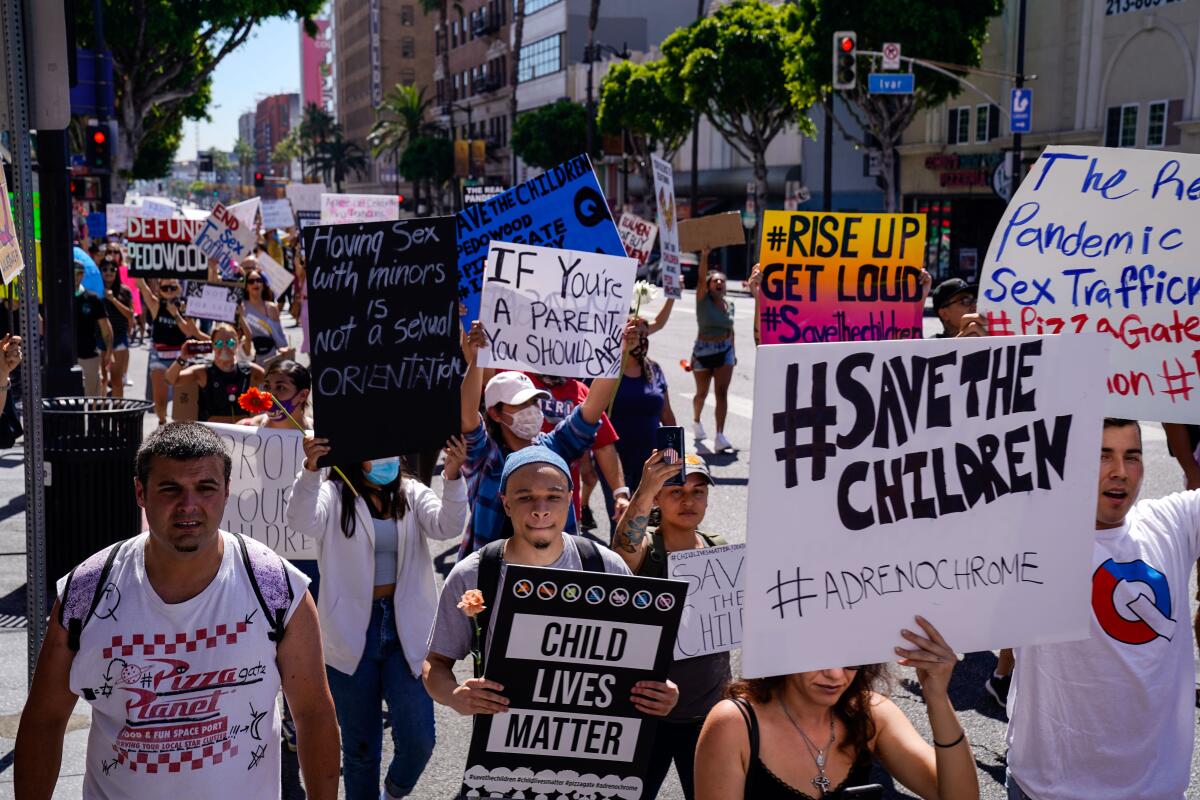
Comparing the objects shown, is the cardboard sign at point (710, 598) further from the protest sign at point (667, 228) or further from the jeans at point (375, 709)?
the protest sign at point (667, 228)

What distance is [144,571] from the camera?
305 cm

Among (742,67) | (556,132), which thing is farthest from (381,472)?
(556,132)

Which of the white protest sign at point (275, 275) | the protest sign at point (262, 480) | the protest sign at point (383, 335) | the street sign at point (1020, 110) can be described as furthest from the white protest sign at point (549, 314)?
the street sign at point (1020, 110)

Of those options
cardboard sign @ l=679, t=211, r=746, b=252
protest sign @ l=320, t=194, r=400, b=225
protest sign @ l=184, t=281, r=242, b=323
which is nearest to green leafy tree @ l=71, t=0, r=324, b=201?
protest sign @ l=320, t=194, r=400, b=225

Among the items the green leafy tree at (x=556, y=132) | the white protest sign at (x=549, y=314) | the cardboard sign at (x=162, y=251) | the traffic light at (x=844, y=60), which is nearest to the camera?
the white protest sign at (x=549, y=314)

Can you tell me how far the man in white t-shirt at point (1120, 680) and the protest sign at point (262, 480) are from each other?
3344 mm

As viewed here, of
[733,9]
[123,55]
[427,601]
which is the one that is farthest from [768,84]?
[427,601]

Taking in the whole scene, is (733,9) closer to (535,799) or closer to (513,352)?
(513,352)

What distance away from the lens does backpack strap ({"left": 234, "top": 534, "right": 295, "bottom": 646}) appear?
3.10 meters

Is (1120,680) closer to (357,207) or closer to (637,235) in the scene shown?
(637,235)

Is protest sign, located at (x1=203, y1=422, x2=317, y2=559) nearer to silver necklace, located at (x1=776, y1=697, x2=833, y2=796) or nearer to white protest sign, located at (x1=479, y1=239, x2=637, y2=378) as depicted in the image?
white protest sign, located at (x1=479, y1=239, x2=637, y2=378)

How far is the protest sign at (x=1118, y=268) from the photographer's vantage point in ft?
14.4

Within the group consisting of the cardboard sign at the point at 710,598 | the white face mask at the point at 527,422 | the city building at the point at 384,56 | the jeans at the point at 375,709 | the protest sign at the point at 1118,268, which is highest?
the city building at the point at 384,56

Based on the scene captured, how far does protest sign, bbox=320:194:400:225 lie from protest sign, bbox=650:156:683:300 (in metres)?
3.97
